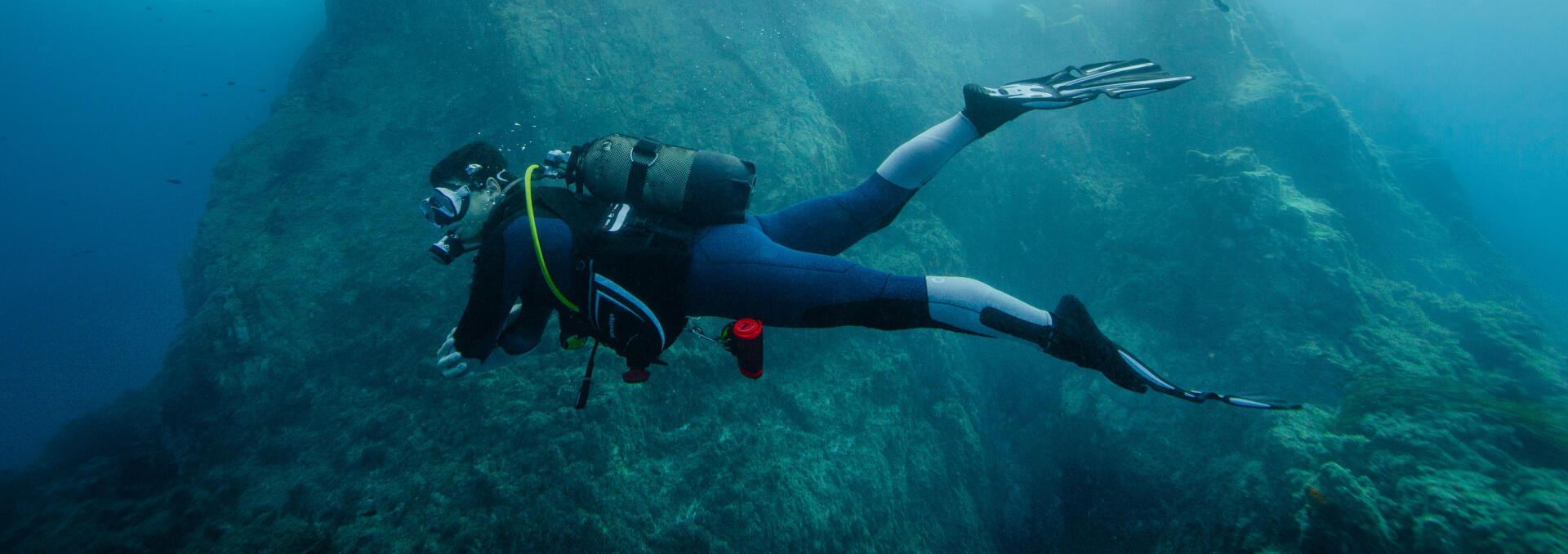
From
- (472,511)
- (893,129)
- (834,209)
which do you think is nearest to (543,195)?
(834,209)

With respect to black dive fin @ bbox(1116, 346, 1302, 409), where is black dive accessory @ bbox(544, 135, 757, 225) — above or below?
below

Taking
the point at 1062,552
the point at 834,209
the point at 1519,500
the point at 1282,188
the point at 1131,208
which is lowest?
the point at 1062,552

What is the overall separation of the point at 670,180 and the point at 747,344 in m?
0.85

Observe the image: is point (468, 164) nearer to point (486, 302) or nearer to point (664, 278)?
point (486, 302)

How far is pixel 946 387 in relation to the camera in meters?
7.71

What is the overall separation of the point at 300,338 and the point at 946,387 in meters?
9.45

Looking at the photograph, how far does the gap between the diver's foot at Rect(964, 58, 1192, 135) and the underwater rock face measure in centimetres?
332

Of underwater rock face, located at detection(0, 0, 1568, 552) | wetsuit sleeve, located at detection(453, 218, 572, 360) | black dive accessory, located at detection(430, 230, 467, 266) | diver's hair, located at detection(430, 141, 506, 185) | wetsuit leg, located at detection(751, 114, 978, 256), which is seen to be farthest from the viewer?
underwater rock face, located at detection(0, 0, 1568, 552)

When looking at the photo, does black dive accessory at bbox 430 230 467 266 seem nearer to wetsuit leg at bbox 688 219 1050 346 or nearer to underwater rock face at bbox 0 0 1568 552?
wetsuit leg at bbox 688 219 1050 346

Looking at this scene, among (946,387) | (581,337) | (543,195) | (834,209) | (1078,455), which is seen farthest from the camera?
(946,387)

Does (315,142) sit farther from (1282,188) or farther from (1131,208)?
(1282,188)

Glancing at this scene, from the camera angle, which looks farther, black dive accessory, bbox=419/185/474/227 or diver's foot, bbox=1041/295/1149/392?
black dive accessory, bbox=419/185/474/227

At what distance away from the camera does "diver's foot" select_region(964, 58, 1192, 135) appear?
2.89 meters

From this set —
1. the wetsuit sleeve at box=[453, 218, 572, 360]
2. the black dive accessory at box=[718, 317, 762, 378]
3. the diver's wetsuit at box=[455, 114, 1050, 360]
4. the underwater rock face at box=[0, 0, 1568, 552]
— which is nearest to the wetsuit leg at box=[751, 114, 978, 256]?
the diver's wetsuit at box=[455, 114, 1050, 360]
